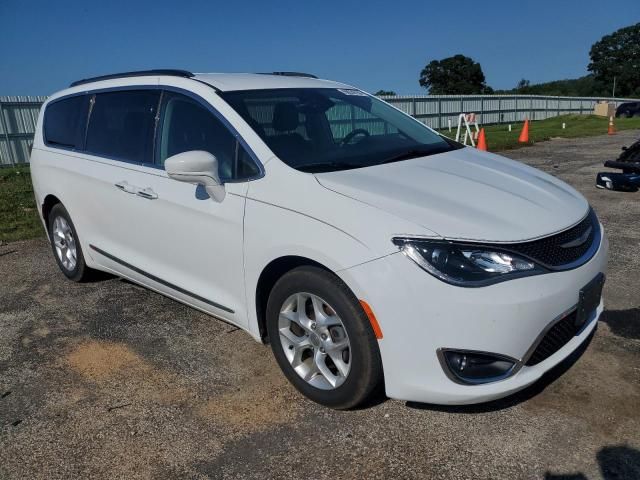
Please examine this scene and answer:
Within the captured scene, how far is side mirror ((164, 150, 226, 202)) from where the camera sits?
306cm

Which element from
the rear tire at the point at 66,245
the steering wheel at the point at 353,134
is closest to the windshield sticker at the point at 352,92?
the steering wheel at the point at 353,134

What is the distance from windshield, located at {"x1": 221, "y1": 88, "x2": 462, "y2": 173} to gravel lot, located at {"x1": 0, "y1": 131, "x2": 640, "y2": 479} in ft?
4.40

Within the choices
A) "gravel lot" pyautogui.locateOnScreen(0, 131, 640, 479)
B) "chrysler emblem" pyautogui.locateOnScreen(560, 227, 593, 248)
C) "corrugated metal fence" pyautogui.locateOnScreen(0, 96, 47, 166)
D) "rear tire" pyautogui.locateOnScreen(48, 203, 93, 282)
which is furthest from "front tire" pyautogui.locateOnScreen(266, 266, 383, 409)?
"corrugated metal fence" pyautogui.locateOnScreen(0, 96, 47, 166)

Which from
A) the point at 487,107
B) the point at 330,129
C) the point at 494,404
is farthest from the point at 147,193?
the point at 487,107

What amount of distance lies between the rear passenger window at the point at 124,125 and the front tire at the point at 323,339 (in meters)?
1.56

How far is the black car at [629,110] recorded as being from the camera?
3578 centimetres

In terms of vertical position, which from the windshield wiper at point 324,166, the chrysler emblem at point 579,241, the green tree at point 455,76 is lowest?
the chrysler emblem at point 579,241

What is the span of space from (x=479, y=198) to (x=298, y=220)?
36.2 inches

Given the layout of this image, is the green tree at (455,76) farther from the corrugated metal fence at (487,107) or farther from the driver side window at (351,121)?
the driver side window at (351,121)

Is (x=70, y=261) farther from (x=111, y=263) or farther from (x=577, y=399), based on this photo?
(x=577, y=399)

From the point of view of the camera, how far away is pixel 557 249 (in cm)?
268

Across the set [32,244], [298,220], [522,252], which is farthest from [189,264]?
[32,244]

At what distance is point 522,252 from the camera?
8.32 ft

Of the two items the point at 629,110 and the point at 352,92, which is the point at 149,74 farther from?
the point at 629,110
